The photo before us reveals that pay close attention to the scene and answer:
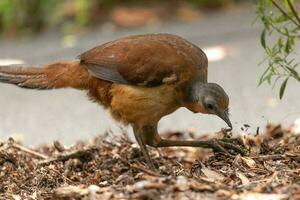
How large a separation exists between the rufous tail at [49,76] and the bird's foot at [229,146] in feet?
3.50

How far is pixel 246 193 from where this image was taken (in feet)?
14.0

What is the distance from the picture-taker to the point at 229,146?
5707 mm

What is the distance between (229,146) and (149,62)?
81 cm

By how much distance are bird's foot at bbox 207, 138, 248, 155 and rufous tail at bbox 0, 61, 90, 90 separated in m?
1.07

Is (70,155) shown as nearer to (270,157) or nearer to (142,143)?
(142,143)

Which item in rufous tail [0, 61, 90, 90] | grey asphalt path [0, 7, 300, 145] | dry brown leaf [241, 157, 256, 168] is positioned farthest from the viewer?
grey asphalt path [0, 7, 300, 145]

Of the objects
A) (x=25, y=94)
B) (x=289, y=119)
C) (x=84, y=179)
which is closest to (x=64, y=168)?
(x=84, y=179)

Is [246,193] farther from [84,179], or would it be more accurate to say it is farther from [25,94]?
[25,94]

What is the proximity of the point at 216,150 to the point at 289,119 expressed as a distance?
225 centimetres

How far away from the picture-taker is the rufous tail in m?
6.10

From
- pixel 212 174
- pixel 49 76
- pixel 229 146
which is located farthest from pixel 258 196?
pixel 49 76

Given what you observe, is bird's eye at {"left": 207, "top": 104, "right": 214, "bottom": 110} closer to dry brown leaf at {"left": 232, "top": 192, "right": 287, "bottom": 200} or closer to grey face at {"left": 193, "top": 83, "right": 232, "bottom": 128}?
grey face at {"left": 193, "top": 83, "right": 232, "bottom": 128}

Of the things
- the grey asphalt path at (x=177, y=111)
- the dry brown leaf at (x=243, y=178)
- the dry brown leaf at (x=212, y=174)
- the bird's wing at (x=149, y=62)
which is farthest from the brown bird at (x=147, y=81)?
the grey asphalt path at (x=177, y=111)

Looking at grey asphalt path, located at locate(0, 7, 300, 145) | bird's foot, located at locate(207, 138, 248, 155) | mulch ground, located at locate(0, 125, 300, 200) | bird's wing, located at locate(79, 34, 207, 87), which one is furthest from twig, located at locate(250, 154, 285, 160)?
Result: grey asphalt path, located at locate(0, 7, 300, 145)
